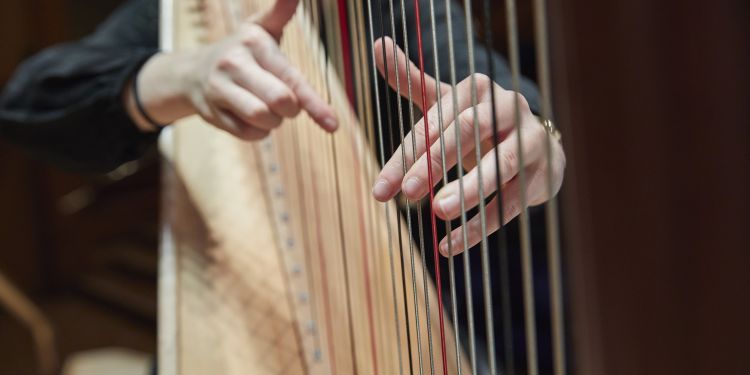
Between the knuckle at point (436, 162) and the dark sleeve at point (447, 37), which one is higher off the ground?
the dark sleeve at point (447, 37)

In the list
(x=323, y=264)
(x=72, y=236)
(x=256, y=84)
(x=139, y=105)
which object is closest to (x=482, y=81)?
(x=256, y=84)

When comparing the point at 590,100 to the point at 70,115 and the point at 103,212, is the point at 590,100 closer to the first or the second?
the point at 70,115

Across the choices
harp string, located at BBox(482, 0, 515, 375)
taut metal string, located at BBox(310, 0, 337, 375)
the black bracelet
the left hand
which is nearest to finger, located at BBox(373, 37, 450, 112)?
the left hand

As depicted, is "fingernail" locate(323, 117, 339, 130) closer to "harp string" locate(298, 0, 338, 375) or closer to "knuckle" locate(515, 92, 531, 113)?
"harp string" locate(298, 0, 338, 375)

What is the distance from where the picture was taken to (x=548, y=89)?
223 millimetres

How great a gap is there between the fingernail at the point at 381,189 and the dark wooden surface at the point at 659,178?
31 centimetres

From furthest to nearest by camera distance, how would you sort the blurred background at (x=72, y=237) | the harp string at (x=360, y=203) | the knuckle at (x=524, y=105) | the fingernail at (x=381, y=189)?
the blurred background at (x=72, y=237), the harp string at (x=360, y=203), the fingernail at (x=381, y=189), the knuckle at (x=524, y=105)

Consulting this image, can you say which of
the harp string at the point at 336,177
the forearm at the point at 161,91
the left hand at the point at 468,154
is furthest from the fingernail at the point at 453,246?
the forearm at the point at 161,91

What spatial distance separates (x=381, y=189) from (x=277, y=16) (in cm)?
29

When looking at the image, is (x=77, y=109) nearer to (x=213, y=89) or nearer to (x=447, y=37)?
(x=213, y=89)

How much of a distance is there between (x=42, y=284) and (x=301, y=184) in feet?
7.48

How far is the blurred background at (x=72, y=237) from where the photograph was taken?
266 cm

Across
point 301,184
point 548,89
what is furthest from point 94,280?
point 548,89

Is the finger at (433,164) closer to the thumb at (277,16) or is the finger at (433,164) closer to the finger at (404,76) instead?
the finger at (404,76)
